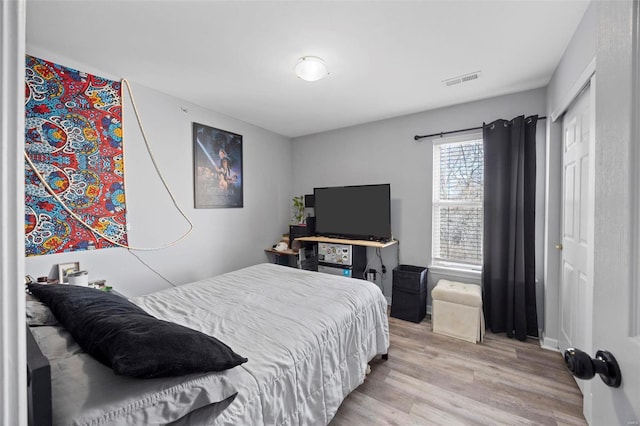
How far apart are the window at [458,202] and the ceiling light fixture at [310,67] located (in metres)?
1.87

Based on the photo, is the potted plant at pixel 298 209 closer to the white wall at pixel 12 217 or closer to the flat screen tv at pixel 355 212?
the flat screen tv at pixel 355 212

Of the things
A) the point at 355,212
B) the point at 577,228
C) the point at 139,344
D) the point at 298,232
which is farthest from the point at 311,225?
the point at 139,344

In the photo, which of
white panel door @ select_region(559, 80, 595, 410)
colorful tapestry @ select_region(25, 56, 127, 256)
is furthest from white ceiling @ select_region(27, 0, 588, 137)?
white panel door @ select_region(559, 80, 595, 410)

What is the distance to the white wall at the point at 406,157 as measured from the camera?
2.90m

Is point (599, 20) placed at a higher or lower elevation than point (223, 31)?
lower

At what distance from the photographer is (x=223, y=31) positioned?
1.84 metres

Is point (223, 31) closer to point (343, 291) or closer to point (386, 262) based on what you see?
point (343, 291)

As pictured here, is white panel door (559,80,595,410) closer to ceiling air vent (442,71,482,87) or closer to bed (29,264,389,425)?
ceiling air vent (442,71,482,87)

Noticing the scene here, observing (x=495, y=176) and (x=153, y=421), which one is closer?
(x=153, y=421)

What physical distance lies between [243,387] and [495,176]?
304cm

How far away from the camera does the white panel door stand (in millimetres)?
1652

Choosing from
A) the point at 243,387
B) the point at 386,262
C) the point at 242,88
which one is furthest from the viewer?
the point at 386,262

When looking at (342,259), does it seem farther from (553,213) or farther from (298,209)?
(553,213)

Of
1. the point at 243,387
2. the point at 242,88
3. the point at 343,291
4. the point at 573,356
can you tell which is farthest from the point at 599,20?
the point at 242,88
